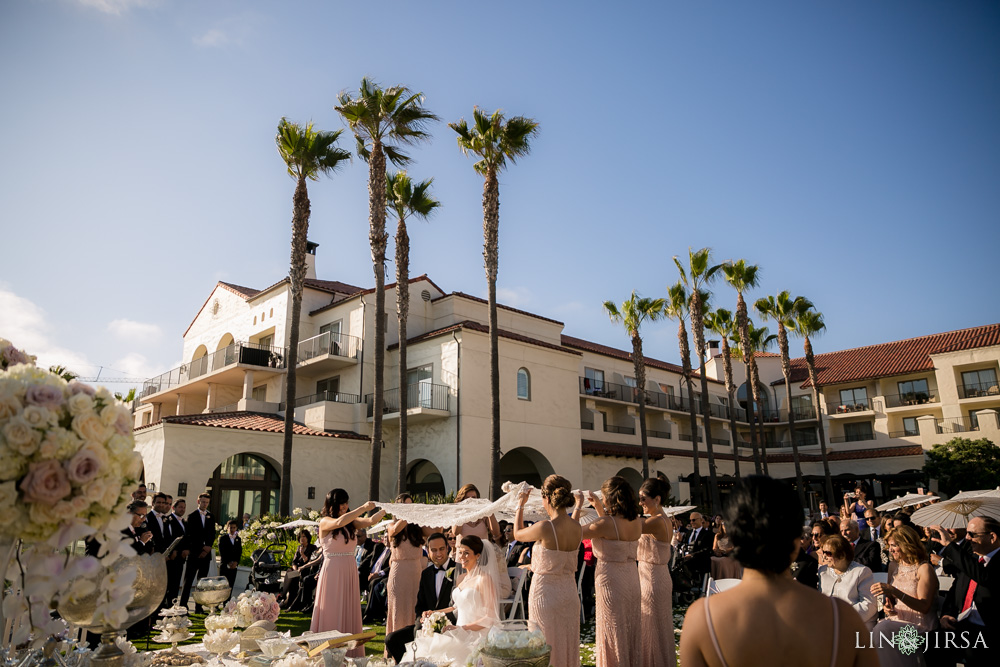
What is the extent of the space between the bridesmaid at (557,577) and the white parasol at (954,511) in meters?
5.98

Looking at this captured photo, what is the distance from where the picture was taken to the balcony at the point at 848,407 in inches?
1753

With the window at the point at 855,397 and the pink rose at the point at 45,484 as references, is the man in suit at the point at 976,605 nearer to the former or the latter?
the pink rose at the point at 45,484

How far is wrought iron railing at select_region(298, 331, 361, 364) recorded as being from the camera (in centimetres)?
2733

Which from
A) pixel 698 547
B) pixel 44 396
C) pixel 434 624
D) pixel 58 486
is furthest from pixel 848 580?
pixel 698 547

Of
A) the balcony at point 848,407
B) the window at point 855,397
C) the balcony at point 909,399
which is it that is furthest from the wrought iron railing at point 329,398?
the balcony at point 909,399

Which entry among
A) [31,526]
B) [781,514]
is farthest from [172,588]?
[781,514]

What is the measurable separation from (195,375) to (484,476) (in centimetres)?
1520

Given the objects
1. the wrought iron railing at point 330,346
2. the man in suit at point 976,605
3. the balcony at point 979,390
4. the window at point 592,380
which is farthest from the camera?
the balcony at point 979,390

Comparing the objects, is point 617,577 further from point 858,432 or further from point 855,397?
point 855,397

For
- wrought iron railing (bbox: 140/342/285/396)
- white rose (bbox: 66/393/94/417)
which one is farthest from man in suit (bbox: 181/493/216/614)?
wrought iron railing (bbox: 140/342/285/396)

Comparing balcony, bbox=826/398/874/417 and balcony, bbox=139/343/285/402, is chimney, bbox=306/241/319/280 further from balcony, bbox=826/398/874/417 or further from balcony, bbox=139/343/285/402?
balcony, bbox=826/398/874/417

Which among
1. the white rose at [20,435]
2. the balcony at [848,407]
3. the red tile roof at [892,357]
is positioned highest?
the red tile roof at [892,357]

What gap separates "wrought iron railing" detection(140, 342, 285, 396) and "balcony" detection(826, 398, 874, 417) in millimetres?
38000

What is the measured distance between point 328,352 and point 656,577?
22.6 meters
